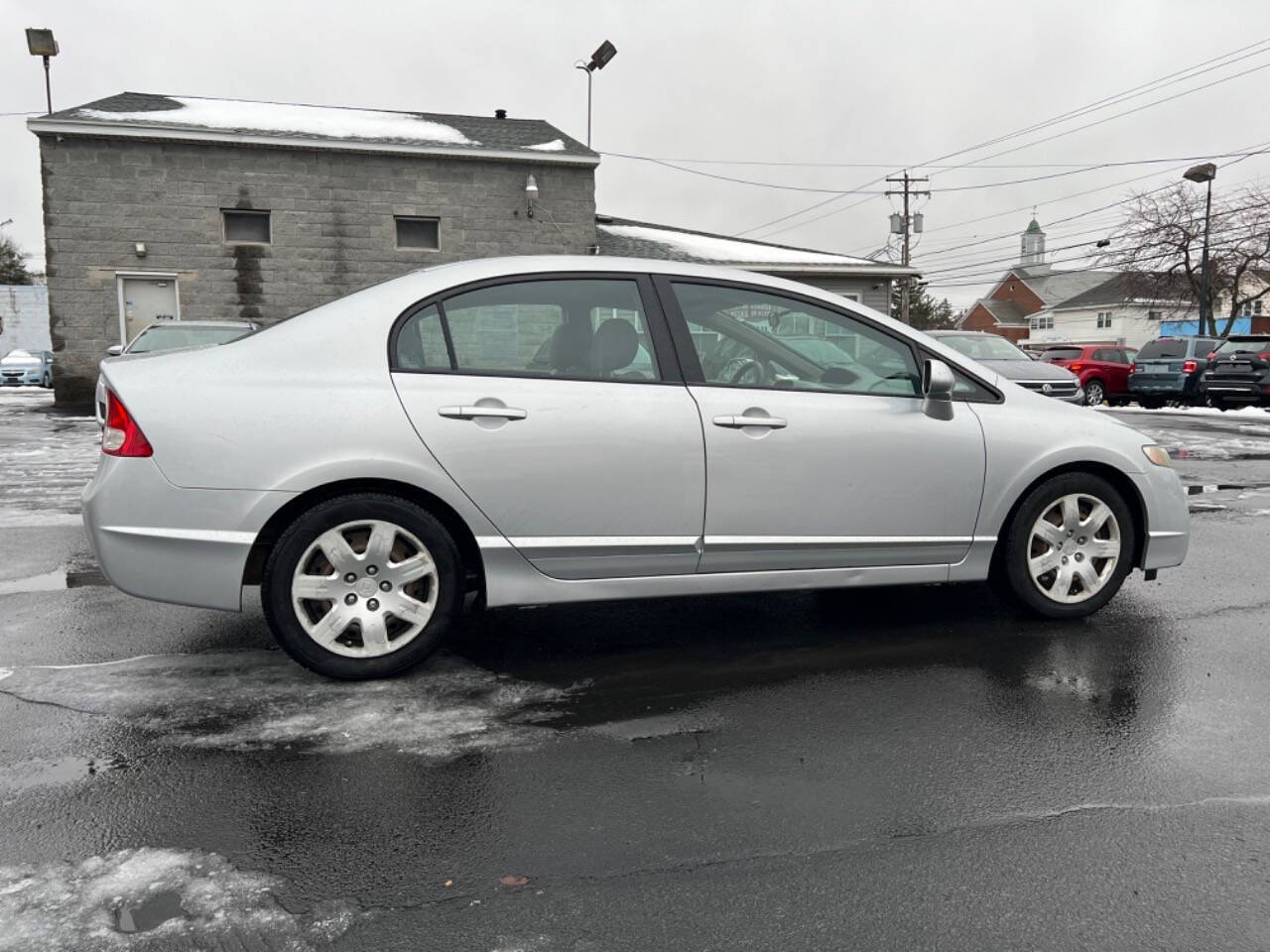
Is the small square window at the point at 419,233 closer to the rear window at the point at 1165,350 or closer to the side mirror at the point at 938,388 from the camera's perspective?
the rear window at the point at 1165,350

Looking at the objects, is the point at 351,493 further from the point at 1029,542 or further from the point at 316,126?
the point at 316,126

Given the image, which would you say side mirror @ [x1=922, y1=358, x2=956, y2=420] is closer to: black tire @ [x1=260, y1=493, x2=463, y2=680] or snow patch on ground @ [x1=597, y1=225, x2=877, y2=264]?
black tire @ [x1=260, y1=493, x2=463, y2=680]

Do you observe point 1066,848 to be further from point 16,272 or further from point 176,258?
point 16,272

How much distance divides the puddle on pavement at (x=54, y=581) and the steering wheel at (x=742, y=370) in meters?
3.44

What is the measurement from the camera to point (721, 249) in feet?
73.7

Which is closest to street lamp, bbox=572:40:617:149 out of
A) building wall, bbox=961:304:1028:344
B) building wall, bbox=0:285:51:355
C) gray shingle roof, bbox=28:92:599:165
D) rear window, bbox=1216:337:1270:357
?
gray shingle roof, bbox=28:92:599:165

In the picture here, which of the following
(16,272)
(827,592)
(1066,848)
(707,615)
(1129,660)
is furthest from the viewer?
(16,272)

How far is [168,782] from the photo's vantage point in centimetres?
283

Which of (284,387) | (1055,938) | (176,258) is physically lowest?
(1055,938)

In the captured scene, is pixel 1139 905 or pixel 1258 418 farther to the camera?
pixel 1258 418

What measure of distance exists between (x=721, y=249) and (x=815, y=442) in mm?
19243

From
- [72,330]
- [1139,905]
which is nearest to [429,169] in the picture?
[72,330]

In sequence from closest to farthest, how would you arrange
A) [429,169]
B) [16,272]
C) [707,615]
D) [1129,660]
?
[1129,660] → [707,615] → [429,169] → [16,272]

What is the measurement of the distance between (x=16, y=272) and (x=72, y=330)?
5157 cm
